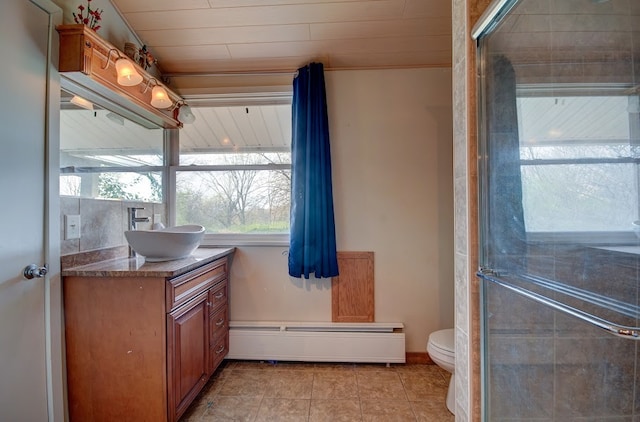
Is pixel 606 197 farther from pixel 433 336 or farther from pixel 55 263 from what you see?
pixel 55 263

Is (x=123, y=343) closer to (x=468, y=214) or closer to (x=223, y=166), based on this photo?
(x=223, y=166)

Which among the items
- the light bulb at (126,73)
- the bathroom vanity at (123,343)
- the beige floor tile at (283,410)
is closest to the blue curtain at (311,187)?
the beige floor tile at (283,410)

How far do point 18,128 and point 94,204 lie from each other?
537 mm

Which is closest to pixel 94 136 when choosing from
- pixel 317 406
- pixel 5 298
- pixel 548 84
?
pixel 5 298

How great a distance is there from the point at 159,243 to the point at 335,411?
1382 millimetres

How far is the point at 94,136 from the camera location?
1664 millimetres

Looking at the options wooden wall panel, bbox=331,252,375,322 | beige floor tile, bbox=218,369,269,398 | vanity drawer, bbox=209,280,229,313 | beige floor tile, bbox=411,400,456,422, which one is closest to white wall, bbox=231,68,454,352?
wooden wall panel, bbox=331,252,375,322

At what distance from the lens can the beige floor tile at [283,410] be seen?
61.3 inches

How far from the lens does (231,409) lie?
1.63 metres

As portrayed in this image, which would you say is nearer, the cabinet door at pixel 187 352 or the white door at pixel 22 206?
the white door at pixel 22 206

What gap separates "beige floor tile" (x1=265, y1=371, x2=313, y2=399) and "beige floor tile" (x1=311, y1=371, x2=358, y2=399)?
47 millimetres

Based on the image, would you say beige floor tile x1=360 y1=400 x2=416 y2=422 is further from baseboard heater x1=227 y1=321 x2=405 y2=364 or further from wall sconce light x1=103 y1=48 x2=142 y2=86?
wall sconce light x1=103 y1=48 x2=142 y2=86

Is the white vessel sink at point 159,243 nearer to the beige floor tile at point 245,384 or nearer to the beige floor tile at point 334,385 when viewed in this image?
the beige floor tile at point 245,384

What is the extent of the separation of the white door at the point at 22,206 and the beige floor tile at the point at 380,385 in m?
1.66
